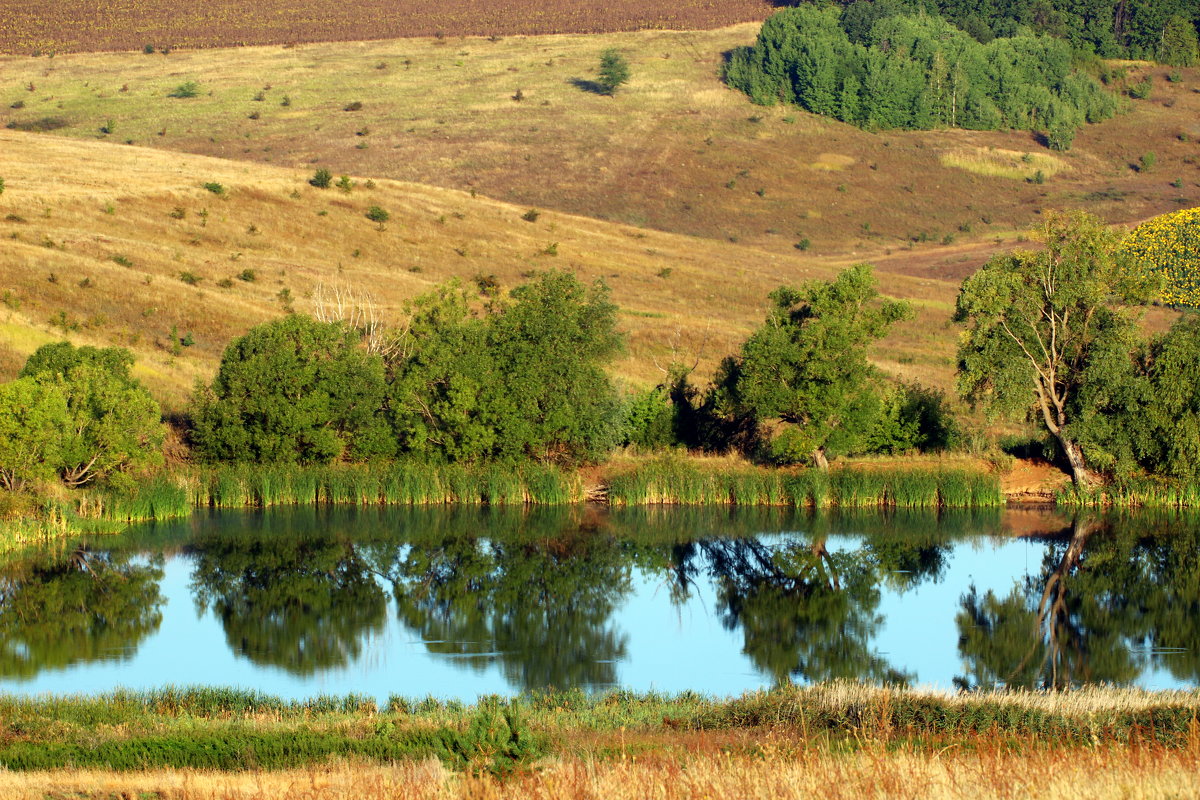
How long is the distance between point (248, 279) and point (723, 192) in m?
66.7

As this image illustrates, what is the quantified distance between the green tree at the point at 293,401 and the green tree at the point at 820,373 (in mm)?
11561

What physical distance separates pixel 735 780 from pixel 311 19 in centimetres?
17054

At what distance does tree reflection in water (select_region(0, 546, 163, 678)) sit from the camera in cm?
2586

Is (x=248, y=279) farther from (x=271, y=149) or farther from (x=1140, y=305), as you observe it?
(x=271, y=149)

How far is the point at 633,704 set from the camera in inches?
791

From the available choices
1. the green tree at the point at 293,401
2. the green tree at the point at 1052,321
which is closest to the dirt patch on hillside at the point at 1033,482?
the green tree at the point at 1052,321

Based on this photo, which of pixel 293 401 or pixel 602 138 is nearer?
pixel 293 401

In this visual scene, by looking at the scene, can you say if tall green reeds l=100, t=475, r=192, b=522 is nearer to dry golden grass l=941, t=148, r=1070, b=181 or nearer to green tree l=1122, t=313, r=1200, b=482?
green tree l=1122, t=313, r=1200, b=482

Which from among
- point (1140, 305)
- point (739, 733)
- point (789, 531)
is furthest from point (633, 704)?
point (1140, 305)

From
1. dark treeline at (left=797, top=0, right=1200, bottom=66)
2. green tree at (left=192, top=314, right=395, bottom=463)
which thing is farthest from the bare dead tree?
dark treeline at (left=797, top=0, right=1200, bottom=66)

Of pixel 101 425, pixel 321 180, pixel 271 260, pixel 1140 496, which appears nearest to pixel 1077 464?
pixel 1140 496

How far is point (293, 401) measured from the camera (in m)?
43.9

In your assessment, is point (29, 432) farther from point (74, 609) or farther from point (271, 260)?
point (271, 260)

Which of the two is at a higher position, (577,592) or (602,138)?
(602,138)
